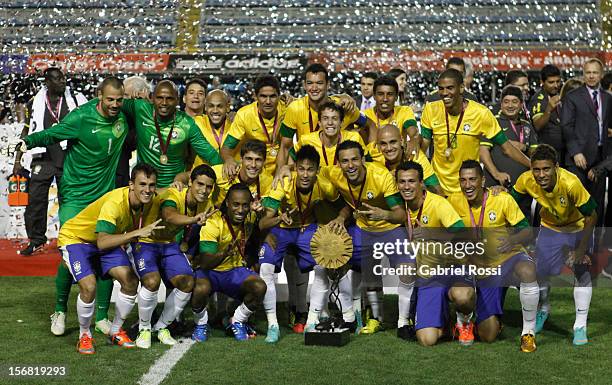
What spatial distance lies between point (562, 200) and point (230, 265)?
225 centimetres

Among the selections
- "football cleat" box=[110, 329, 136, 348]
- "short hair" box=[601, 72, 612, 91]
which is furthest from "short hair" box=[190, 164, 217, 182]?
"short hair" box=[601, 72, 612, 91]

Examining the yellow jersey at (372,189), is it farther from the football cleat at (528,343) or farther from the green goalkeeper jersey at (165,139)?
the football cleat at (528,343)

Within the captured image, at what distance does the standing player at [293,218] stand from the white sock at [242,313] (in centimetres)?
13

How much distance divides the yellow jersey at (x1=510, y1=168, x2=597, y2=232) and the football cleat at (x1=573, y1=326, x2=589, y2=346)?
0.75 metres

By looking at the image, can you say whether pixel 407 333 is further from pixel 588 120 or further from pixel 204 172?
pixel 588 120

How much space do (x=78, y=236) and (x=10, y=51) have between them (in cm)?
1167

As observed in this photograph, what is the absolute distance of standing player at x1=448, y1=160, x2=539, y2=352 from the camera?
637 cm

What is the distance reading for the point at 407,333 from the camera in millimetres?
6434

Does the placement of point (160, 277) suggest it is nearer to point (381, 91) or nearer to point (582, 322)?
point (381, 91)

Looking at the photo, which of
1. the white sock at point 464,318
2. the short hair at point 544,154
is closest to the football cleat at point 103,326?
the white sock at point 464,318

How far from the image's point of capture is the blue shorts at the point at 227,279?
6473 mm

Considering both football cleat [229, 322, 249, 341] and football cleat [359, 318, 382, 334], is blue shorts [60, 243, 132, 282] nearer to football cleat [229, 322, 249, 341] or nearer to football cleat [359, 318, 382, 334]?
football cleat [229, 322, 249, 341]

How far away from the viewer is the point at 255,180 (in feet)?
22.4

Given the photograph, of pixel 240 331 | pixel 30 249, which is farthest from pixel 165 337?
pixel 30 249
